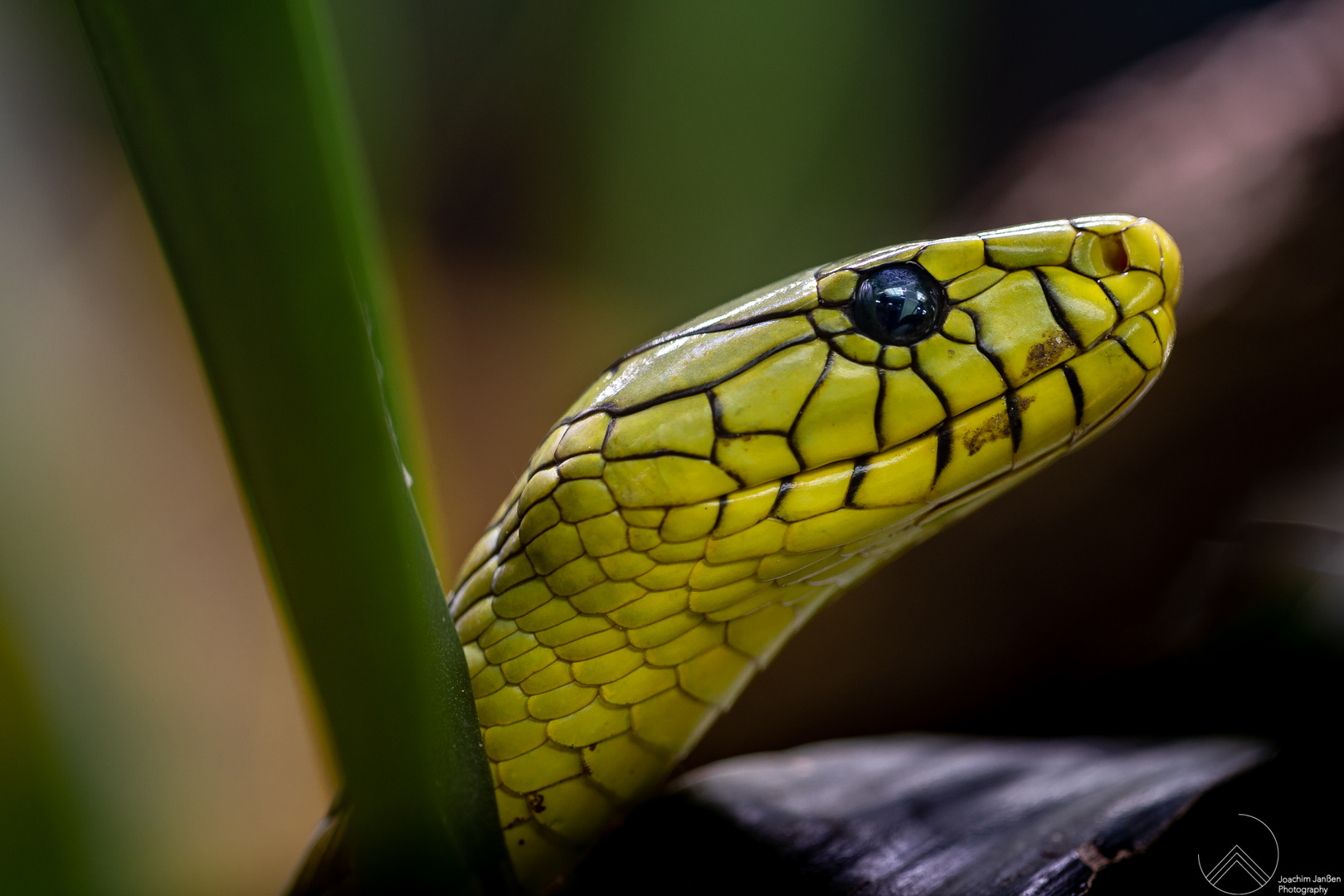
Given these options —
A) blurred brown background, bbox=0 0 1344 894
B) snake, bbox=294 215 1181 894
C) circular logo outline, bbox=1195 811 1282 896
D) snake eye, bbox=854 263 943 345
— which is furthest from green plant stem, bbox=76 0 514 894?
blurred brown background, bbox=0 0 1344 894

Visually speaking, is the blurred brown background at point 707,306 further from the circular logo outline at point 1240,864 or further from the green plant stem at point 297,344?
the green plant stem at point 297,344

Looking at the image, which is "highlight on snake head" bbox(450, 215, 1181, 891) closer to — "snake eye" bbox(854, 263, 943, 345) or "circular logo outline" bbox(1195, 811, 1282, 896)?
"snake eye" bbox(854, 263, 943, 345)

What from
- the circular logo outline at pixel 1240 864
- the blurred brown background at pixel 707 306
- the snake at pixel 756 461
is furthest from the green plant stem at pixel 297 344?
the blurred brown background at pixel 707 306

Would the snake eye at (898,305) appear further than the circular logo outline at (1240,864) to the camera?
Yes

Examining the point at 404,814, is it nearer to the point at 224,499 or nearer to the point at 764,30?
the point at 224,499

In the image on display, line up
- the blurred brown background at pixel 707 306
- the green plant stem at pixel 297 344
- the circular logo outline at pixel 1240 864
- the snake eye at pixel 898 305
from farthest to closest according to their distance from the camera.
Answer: the blurred brown background at pixel 707 306 → the snake eye at pixel 898 305 → the circular logo outline at pixel 1240 864 → the green plant stem at pixel 297 344

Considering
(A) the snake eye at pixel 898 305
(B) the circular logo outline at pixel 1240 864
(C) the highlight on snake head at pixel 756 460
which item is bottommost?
(B) the circular logo outline at pixel 1240 864
